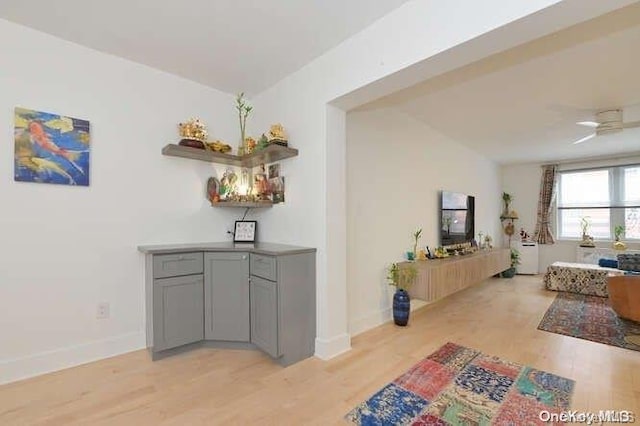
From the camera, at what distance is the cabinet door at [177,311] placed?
2357mm

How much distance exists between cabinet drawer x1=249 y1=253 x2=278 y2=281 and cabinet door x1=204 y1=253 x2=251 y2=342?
80 mm

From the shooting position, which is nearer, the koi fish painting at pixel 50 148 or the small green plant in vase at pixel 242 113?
the koi fish painting at pixel 50 148

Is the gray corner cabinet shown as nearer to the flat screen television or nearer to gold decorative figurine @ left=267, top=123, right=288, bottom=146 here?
gold decorative figurine @ left=267, top=123, right=288, bottom=146

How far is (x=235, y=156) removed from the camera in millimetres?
2986

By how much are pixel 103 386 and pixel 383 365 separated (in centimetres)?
198

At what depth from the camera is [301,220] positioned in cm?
267

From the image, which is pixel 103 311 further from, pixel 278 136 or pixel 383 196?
pixel 383 196

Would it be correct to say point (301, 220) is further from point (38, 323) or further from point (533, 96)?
point (533, 96)

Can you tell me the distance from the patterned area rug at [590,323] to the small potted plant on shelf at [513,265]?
1673 millimetres

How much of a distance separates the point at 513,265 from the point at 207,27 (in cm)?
655

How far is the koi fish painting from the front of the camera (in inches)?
83.7

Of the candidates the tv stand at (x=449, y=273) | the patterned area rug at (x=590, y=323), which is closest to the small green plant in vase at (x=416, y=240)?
the tv stand at (x=449, y=273)

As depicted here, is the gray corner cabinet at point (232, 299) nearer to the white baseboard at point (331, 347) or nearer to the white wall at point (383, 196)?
the white baseboard at point (331, 347)

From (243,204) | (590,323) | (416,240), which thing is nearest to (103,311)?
(243,204)
